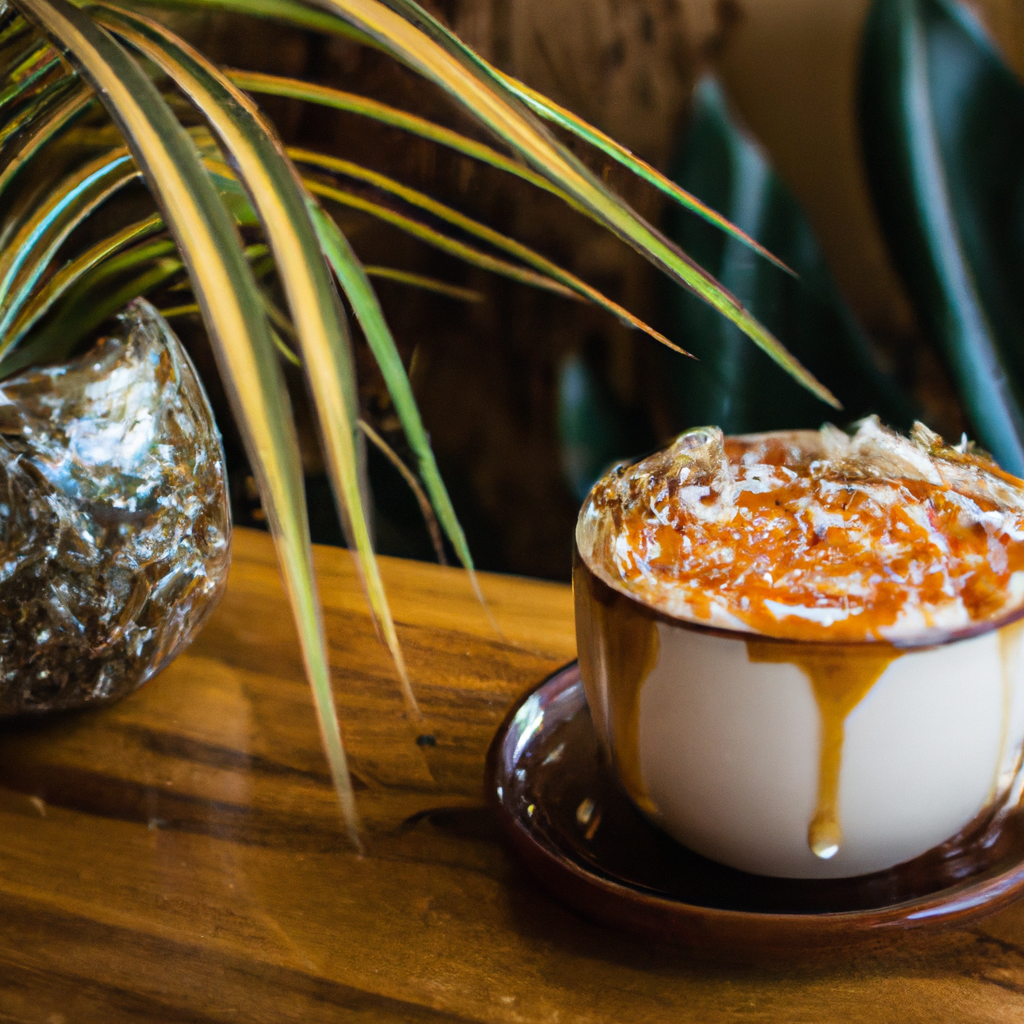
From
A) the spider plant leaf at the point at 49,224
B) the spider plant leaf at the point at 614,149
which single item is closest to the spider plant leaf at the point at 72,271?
the spider plant leaf at the point at 49,224

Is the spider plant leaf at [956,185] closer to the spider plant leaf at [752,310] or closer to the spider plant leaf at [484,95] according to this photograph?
the spider plant leaf at [752,310]

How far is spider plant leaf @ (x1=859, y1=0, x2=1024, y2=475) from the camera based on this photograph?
0.54 m

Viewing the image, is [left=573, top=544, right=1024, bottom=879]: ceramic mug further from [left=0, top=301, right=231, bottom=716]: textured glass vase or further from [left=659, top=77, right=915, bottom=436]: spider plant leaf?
[left=659, top=77, right=915, bottom=436]: spider plant leaf

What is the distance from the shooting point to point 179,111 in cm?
36

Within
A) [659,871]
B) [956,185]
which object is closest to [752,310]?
[956,185]

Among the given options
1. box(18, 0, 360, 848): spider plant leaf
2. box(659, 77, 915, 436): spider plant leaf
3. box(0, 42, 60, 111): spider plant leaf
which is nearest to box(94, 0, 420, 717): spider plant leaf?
box(18, 0, 360, 848): spider plant leaf

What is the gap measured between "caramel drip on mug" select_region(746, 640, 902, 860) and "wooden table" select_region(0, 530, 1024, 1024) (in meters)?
0.05

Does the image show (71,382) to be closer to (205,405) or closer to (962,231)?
(205,405)

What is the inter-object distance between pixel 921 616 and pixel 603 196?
12 centimetres

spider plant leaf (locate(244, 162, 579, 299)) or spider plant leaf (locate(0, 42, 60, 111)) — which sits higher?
spider plant leaf (locate(0, 42, 60, 111))

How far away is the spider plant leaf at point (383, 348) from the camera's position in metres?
0.28

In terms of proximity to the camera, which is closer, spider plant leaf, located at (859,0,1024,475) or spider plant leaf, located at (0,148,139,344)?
spider plant leaf, located at (0,148,139,344)

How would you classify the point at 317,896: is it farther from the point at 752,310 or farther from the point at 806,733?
the point at 752,310

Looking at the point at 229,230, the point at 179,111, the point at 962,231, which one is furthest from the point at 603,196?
the point at 962,231
